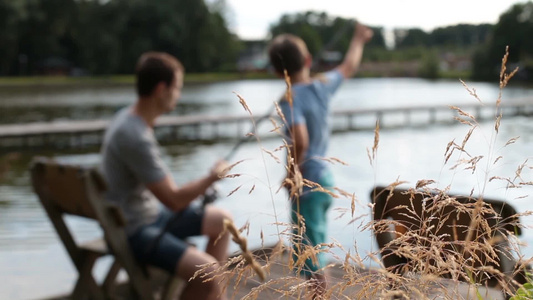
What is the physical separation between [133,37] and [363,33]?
71.4 metres

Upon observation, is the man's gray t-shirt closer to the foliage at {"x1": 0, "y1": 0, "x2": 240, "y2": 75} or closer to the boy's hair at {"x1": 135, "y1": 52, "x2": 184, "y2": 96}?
the boy's hair at {"x1": 135, "y1": 52, "x2": 184, "y2": 96}

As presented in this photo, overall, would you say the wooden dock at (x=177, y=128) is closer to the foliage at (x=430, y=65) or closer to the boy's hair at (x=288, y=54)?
the boy's hair at (x=288, y=54)

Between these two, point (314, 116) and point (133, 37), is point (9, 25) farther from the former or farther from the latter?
point (314, 116)

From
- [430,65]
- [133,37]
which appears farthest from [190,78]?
[430,65]

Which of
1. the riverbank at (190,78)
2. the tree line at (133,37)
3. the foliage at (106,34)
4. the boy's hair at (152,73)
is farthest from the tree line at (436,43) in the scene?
the boy's hair at (152,73)

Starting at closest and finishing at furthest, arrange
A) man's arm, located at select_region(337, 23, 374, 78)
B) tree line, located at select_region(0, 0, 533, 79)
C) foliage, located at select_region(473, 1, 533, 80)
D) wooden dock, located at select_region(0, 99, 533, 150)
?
1. man's arm, located at select_region(337, 23, 374, 78)
2. wooden dock, located at select_region(0, 99, 533, 150)
3. foliage, located at select_region(473, 1, 533, 80)
4. tree line, located at select_region(0, 0, 533, 79)

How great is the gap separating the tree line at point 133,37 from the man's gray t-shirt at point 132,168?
57451mm

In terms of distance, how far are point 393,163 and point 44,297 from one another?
33.8ft

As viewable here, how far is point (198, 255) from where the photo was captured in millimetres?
2850

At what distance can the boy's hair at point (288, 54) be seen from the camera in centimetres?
307

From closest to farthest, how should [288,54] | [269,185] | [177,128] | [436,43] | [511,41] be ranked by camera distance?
[269,185] → [288,54] → [177,128] → [436,43] → [511,41]

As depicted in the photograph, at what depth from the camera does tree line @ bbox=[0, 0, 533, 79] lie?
202 feet

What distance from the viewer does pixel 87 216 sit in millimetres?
3092

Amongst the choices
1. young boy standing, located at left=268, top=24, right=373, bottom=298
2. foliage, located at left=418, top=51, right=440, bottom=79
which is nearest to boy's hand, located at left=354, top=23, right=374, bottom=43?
young boy standing, located at left=268, top=24, right=373, bottom=298
